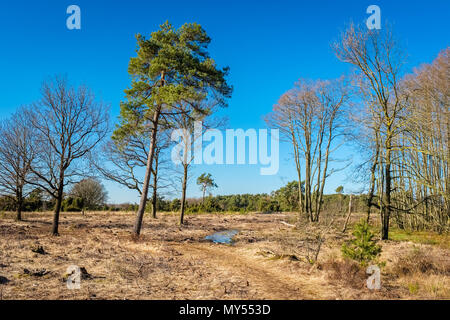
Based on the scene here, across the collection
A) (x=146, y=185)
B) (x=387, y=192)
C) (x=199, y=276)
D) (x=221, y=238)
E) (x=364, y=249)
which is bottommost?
(x=221, y=238)

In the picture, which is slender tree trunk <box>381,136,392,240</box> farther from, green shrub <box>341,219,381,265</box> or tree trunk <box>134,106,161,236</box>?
tree trunk <box>134,106,161,236</box>

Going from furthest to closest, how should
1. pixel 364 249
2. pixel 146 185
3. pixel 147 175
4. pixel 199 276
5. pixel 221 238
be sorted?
pixel 221 238
pixel 147 175
pixel 146 185
pixel 364 249
pixel 199 276

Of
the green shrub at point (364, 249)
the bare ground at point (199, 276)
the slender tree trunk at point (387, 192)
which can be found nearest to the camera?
the bare ground at point (199, 276)

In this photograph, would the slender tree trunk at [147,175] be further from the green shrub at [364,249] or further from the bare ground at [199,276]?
the green shrub at [364,249]

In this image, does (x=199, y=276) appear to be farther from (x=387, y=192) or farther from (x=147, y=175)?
(x=387, y=192)

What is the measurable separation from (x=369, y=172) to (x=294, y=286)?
30.7 ft

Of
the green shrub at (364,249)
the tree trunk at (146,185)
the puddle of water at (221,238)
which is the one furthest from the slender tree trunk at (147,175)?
the green shrub at (364,249)

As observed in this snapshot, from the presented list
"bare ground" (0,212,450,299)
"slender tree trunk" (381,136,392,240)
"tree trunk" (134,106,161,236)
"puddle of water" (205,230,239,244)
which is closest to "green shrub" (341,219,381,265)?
"bare ground" (0,212,450,299)

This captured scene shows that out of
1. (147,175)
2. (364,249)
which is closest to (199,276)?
(364,249)

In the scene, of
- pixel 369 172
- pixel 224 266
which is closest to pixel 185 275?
pixel 224 266

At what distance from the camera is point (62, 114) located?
43.5 ft

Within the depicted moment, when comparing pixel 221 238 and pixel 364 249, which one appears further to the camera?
pixel 221 238

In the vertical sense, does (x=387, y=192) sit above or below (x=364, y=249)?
above

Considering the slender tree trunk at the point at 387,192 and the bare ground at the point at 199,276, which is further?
the slender tree trunk at the point at 387,192
